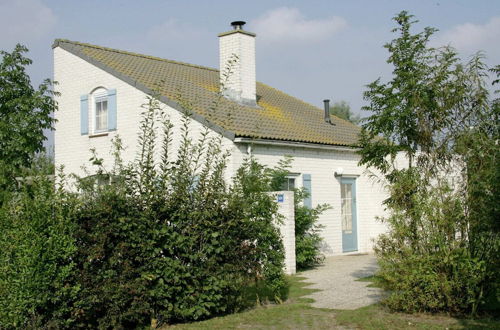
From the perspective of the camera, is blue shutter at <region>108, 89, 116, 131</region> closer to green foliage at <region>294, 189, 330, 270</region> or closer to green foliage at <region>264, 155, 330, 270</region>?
green foliage at <region>264, 155, 330, 270</region>

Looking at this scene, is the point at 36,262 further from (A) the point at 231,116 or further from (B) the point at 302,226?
(A) the point at 231,116

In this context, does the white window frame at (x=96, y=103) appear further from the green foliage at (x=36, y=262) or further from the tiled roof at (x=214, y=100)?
the green foliage at (x=36, y=262)

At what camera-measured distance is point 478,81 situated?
8906mm

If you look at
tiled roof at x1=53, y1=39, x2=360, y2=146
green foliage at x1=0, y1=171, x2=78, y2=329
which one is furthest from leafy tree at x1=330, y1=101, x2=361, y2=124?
green foliage at x1=0, y1=171, x2=78, y2=329

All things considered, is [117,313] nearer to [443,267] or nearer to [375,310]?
[375,310]

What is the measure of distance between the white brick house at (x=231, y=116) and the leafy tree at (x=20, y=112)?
1123 mm

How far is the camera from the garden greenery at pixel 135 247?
7414mm

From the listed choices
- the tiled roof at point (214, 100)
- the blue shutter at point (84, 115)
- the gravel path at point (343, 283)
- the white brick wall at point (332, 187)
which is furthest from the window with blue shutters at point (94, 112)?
the gravel path at point (343, 283)

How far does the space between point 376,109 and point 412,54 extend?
3.68 feet

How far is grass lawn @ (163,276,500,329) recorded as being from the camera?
8094 millimetres

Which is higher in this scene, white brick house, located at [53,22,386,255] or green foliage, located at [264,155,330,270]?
white brick house, located at [53,22,386,255]

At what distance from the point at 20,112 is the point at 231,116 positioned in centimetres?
568

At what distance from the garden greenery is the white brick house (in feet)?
19.2

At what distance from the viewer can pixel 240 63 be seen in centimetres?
1744
